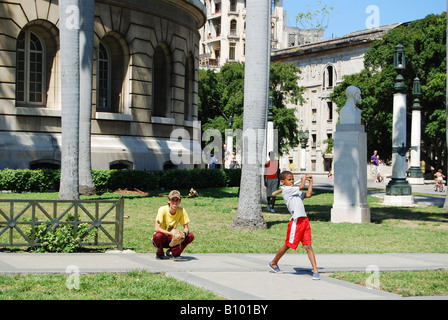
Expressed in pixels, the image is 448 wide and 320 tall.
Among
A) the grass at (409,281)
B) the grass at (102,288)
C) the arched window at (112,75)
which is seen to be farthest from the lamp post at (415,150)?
the grass at (102,288)

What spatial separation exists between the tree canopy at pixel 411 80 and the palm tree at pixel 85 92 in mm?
35586

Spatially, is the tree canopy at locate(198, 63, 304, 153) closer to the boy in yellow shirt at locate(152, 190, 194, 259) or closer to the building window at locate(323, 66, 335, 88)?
the building window at locate(323, 66, 335, 88)

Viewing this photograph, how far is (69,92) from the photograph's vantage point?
2091 cm

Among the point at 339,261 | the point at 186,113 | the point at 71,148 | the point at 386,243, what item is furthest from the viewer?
the point at 186,113

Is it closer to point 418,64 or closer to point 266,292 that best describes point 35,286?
point 266,292

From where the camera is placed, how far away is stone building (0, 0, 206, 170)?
90.0 feet

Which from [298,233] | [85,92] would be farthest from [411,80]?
[298,233]

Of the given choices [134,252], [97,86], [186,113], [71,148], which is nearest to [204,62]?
[186,113]

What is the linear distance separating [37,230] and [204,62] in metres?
97.0

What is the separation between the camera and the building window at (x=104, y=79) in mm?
31703

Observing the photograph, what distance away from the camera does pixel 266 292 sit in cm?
898

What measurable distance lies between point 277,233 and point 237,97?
54.5 metres

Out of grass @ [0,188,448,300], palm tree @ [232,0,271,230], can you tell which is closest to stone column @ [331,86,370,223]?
grass @ [0,188,448,300]

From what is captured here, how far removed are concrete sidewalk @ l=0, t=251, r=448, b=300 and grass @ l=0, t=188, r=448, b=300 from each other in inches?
20.1
